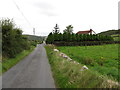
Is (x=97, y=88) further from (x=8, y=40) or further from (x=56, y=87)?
(x=8, y=40)

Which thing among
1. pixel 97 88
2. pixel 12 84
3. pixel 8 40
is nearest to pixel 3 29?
pixel 8 40

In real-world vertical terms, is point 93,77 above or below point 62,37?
below

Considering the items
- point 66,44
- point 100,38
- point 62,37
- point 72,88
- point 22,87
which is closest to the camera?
point 72,88

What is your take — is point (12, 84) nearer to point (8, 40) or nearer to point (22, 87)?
point (22, 87)

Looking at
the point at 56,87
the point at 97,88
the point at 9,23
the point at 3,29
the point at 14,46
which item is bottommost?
the point at 56,87

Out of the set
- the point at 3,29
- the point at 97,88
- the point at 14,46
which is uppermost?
the point at 3,29

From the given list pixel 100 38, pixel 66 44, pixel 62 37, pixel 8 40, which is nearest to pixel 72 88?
pixel 8 40

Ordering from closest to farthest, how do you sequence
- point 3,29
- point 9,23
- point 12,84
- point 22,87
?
point 22,87 < point 12,84 < point 3,29 < point 9,23

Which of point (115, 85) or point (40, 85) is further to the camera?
point (40, 85)

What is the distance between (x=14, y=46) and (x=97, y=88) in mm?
13443

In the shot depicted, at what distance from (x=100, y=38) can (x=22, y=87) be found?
178 feet

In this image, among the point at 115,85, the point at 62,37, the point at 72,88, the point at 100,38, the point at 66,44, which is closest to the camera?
the point at 115,85

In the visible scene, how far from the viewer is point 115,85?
482 cm

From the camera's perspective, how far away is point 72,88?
5879 millimetres
